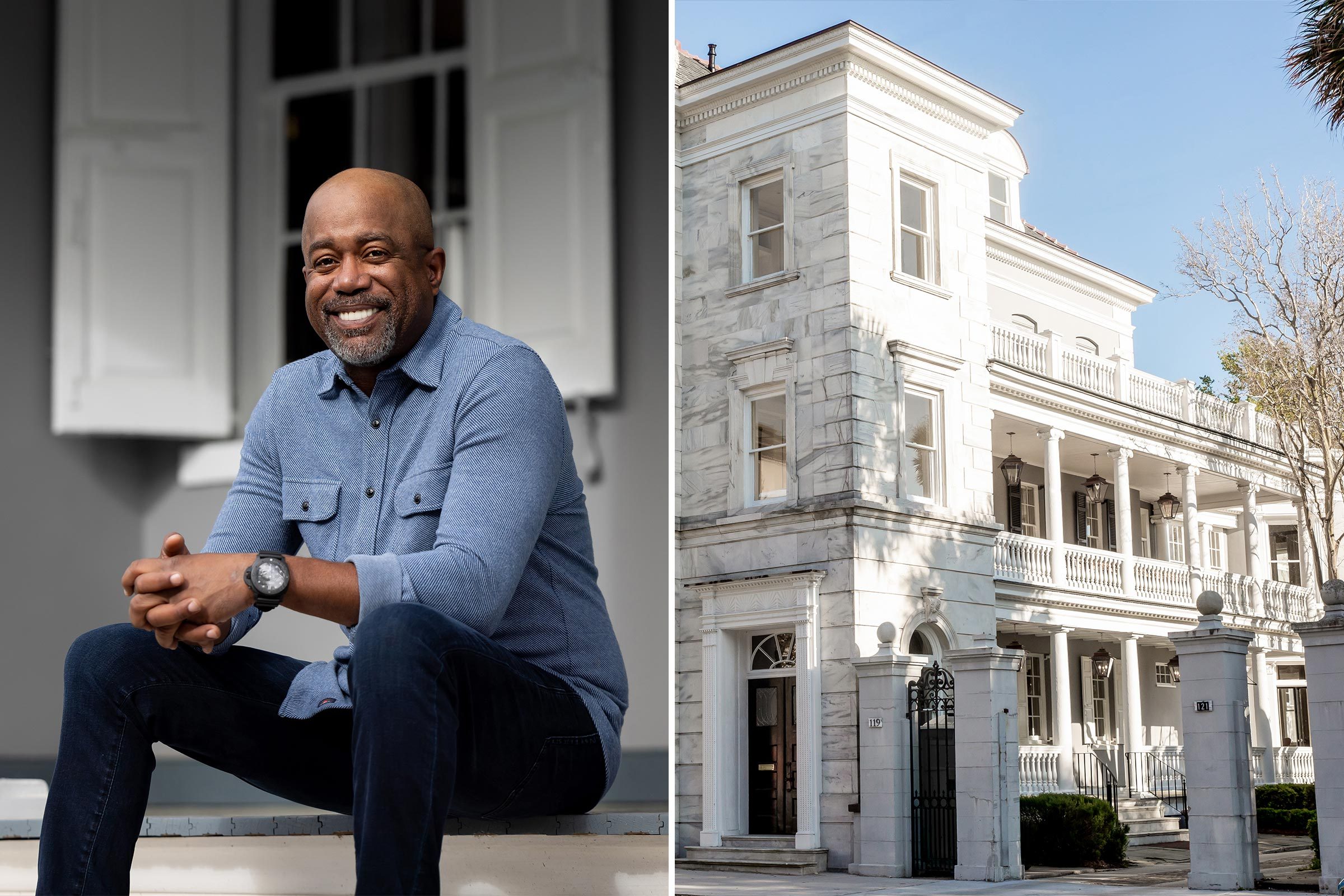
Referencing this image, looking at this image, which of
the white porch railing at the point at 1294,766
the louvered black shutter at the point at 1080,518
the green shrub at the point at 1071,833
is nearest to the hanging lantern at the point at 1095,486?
the louvered black shutter at the point at 1080,518

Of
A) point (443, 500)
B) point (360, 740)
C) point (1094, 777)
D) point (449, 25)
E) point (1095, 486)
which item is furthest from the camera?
point (1095, 486)

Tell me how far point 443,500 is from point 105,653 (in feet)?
1.41

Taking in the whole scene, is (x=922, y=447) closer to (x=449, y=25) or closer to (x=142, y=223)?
(x=449, y=25)

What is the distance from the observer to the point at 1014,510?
465 inches

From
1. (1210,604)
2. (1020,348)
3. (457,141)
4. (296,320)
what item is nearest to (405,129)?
(457,141)

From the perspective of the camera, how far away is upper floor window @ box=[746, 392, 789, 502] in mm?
10977

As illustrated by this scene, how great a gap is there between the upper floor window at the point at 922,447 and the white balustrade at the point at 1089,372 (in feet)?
3.99

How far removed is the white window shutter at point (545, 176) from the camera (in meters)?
3.47

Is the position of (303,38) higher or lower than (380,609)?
higher

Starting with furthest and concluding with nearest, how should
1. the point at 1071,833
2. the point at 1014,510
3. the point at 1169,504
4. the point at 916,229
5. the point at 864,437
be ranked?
1. the point at 1014,510
2. the point at 916,229
3. the point at 864,437
4. the point at 1169,504
5. the point at 1071,833

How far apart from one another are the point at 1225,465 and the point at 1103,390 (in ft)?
7.78

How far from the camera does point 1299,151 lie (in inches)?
305

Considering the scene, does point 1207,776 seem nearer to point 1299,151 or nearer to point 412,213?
point 1299,151

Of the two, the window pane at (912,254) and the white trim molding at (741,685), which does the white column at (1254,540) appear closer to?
the white trim molding at (741,685)
